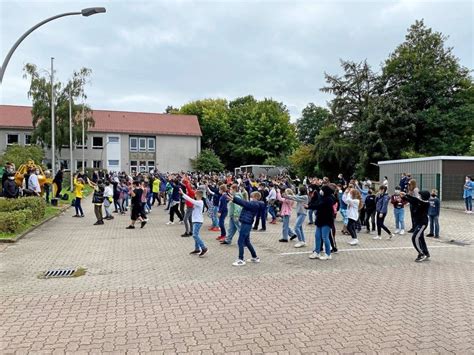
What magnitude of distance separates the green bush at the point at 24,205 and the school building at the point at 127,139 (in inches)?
1541

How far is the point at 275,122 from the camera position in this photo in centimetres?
6334

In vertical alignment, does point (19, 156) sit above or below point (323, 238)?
above

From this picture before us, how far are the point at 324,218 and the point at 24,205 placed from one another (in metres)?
10.3

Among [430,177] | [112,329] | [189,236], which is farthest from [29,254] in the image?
[430,177]

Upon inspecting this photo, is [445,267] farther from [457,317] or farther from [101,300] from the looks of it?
[101,300]

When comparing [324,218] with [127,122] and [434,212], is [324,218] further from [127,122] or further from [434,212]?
[127,122]

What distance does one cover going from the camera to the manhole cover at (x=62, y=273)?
846 centimetres

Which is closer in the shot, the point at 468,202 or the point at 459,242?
Result: the point at 459,242

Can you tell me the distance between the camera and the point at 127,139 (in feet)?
187

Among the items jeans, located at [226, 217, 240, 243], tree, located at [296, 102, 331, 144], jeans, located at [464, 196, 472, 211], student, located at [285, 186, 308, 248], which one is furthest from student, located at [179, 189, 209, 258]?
tree, located at [296, 102, 331, 144]

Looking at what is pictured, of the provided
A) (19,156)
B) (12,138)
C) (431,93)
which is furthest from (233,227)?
(12,138)

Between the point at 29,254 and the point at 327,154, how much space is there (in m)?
33.7

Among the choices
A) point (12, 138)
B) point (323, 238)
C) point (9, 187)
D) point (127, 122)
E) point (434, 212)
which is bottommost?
point (323, 238)

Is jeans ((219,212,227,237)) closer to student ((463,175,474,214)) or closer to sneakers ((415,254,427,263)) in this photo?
sneakers ((415,254,427,263))
